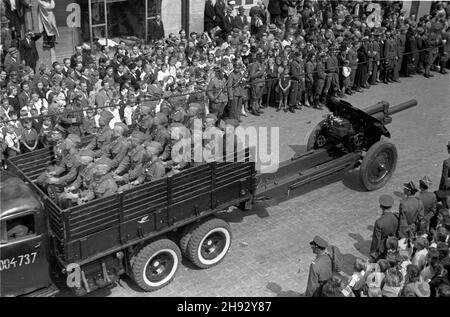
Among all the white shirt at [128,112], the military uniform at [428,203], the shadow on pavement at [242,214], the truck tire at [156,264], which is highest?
the white shirt at [128,112]

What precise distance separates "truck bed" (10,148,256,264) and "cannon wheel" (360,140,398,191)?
3.03 metres

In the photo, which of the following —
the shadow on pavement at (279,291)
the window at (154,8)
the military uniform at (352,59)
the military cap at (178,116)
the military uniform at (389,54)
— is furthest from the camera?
the window at (154,8)

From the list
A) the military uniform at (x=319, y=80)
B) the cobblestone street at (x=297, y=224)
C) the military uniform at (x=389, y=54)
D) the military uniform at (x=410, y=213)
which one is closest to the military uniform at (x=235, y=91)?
the cobblestone street at (x=297, y=224)

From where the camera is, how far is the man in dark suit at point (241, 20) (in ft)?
63.3

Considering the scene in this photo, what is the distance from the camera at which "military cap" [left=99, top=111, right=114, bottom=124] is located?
12.8 meters

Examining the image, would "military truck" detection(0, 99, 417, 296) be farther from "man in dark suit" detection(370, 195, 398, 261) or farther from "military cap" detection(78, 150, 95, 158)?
"man in dark suit" detection(370, 195, 398, 261)

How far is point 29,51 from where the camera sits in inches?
612

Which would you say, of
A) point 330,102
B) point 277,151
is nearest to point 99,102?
point 277,151

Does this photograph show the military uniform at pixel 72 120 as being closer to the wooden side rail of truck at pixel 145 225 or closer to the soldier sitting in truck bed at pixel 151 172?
the wooden side rail of truck at pixel 145 225

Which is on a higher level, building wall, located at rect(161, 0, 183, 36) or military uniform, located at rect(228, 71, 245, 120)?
building wall, located at rect(161, 0, 183, 36)

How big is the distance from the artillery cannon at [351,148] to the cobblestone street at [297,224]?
56cm

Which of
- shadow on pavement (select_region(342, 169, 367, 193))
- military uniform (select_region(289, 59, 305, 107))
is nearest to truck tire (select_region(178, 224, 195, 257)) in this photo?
shadow on pavement (select_region(342, 169, 367, 193))

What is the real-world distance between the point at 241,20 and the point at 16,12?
679 cm

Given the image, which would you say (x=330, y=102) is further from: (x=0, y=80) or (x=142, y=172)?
(x=0, y=80)
